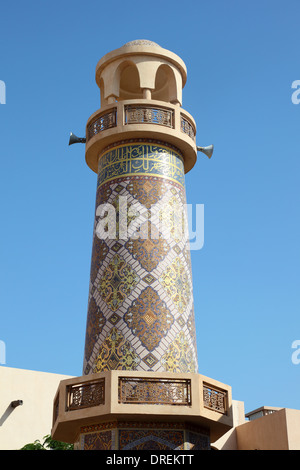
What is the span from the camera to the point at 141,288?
8844mm

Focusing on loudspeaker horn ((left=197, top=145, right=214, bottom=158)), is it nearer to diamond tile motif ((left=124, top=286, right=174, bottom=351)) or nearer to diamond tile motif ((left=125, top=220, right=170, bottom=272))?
diamond tile motif ((left=125, top=220, right=170, bottom=272))

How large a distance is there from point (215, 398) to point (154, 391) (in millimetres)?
810

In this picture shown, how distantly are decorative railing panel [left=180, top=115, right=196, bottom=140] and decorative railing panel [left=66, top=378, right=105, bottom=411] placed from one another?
398 cm

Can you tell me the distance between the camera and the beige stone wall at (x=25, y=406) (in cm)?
1418

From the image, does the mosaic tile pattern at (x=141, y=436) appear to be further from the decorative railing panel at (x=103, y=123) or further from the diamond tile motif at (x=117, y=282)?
the decorative railing panel at (x=103, y=123)

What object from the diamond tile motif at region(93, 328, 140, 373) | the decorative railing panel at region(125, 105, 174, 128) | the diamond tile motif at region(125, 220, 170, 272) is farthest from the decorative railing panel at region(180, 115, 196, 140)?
the diamond tile motif at region(93, 328, 140, 373)

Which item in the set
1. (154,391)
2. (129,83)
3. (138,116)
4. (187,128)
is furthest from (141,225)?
(129,83)

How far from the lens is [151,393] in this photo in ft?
25.3

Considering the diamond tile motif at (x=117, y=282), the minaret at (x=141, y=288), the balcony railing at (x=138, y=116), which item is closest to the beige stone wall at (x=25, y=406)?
the minaret at (x=141, y=288)

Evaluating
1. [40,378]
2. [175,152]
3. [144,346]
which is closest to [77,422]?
[144,346]

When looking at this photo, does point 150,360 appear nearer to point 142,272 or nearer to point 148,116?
point 142,272

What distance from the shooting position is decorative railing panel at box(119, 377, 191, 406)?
7.69 meters

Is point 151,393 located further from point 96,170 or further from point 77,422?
point 96,170
